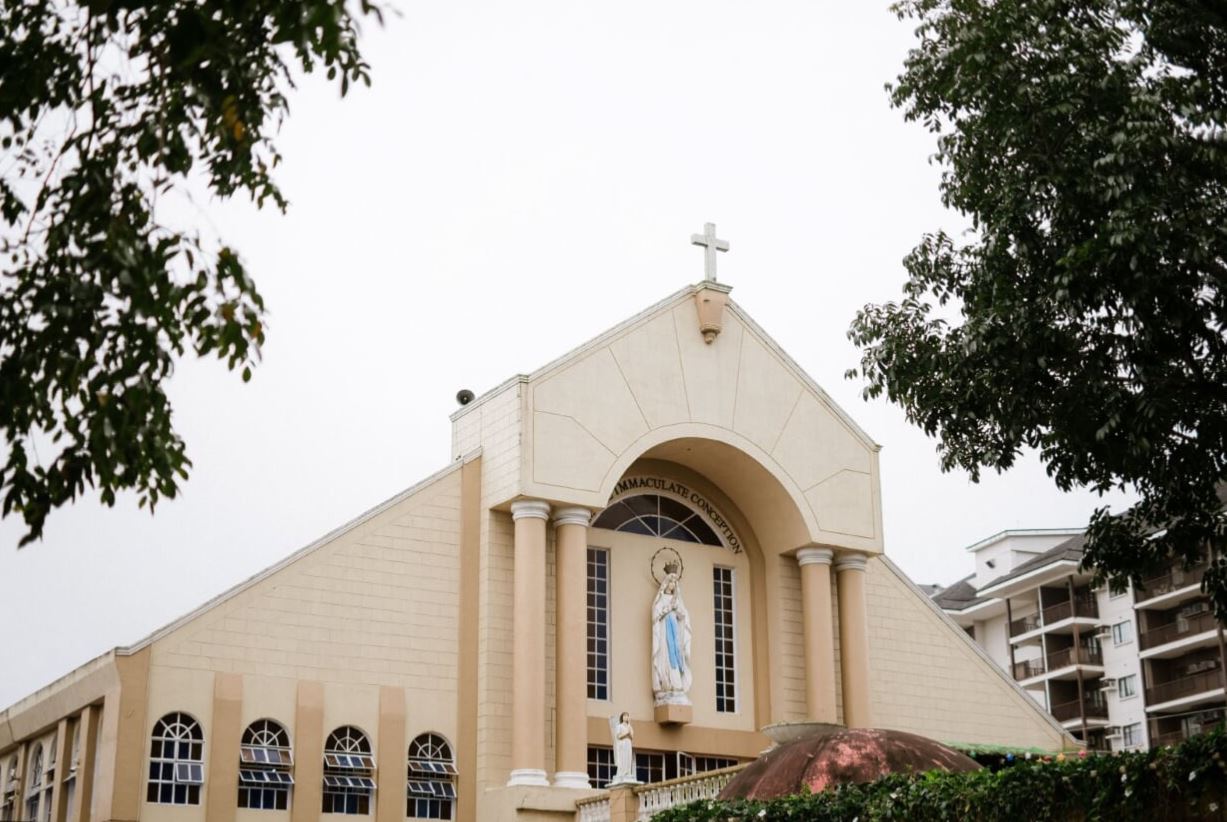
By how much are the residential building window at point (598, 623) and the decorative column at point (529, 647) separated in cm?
231

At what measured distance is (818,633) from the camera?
96.8 feet

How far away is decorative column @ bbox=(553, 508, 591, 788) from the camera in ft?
85.5

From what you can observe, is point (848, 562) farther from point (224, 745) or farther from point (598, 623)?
point (224, 745)

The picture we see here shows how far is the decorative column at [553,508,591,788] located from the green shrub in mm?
8910

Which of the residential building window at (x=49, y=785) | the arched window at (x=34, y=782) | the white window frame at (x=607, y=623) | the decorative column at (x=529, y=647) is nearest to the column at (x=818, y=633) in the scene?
the white window frame at (x=607, y=623)

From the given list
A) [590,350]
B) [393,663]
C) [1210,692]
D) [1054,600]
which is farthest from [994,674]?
[1054,600]

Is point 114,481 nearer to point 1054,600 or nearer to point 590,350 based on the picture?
point 590,350

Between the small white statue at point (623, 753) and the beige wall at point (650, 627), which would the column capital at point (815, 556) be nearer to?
the beige wall at point (650, 627)

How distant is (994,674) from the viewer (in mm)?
32312

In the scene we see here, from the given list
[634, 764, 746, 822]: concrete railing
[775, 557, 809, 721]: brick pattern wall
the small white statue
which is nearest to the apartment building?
[775, 557, 809, 721]: brick pattern wall

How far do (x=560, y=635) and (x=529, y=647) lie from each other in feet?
2.86

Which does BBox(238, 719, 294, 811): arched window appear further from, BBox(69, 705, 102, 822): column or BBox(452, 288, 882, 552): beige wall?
BBox(452, 288, 882, 552): beige wall

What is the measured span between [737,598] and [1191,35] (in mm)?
16881

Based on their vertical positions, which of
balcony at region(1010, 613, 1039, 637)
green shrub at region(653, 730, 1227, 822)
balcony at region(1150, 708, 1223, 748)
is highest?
balcony at region(1010, 613, 1039, 637)
